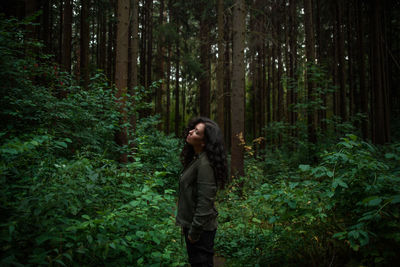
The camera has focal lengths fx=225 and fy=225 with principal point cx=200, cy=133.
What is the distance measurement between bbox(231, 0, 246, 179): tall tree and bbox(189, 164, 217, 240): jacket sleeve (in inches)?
202

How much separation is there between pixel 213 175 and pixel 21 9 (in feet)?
42.7

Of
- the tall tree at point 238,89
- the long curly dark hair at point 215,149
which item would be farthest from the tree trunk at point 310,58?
the long curly dark hair at point 215,149

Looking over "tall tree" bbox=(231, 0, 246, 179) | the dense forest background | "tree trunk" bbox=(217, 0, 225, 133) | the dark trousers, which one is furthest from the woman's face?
"tree trunk" bbox=(217, 0, 225, 133)

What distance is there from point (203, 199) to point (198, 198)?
0.20 ft

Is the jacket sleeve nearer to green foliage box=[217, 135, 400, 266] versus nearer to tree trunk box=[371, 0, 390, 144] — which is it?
green foliage box=[217, 135, 400, 266]

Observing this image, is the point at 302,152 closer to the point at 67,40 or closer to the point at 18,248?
the point at 18,248

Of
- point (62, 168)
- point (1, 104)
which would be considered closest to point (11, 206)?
point (62, 168)

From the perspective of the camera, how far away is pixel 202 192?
8.09 feet

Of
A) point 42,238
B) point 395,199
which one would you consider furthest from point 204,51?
point 42,238

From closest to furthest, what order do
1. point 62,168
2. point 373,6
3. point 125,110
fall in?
point 62,168
point 125,110
point 373,6

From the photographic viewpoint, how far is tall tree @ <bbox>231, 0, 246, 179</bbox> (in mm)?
7516

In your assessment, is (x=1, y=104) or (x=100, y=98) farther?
(x=100, y=98)

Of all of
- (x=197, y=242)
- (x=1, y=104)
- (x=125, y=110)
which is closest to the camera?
(x=197, y=242)

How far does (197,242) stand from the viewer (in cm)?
255
